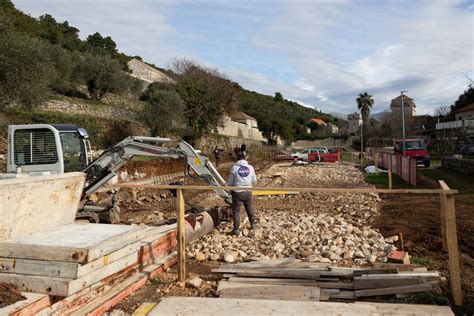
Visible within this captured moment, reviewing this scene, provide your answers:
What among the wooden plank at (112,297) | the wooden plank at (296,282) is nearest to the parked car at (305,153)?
the wooden plank at (296,282)

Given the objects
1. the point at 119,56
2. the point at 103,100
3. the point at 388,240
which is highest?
the point at 119,56

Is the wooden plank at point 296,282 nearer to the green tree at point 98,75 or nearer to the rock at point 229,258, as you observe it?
the rock at point 229,258

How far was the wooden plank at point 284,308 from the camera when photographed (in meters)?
4.70

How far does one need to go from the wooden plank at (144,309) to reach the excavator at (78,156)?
4.06 meters

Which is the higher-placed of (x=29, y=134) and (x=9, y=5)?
(x=9, y=5)

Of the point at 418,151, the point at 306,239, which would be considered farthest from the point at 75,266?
the point at 418,151

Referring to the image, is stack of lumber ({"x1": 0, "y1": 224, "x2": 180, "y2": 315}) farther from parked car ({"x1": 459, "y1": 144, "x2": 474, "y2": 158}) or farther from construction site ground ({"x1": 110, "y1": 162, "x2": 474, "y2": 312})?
parked car ({"x1": 459, "y1": 144, "x2": 474, "y2": 158})

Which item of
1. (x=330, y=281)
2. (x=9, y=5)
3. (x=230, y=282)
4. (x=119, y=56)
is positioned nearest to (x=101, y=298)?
(x=230, y=282)

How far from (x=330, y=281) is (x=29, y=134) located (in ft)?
22.7

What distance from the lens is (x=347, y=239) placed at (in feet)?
27.6

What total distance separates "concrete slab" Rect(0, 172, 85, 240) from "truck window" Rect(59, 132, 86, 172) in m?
2.72

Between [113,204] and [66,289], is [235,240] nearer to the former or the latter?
[113,204]

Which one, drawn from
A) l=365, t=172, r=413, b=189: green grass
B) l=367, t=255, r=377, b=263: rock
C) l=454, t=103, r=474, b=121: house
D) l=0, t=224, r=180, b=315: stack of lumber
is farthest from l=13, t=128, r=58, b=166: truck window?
l=454, t=103, r=474, b=121: house

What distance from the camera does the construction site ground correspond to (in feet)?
19.9
